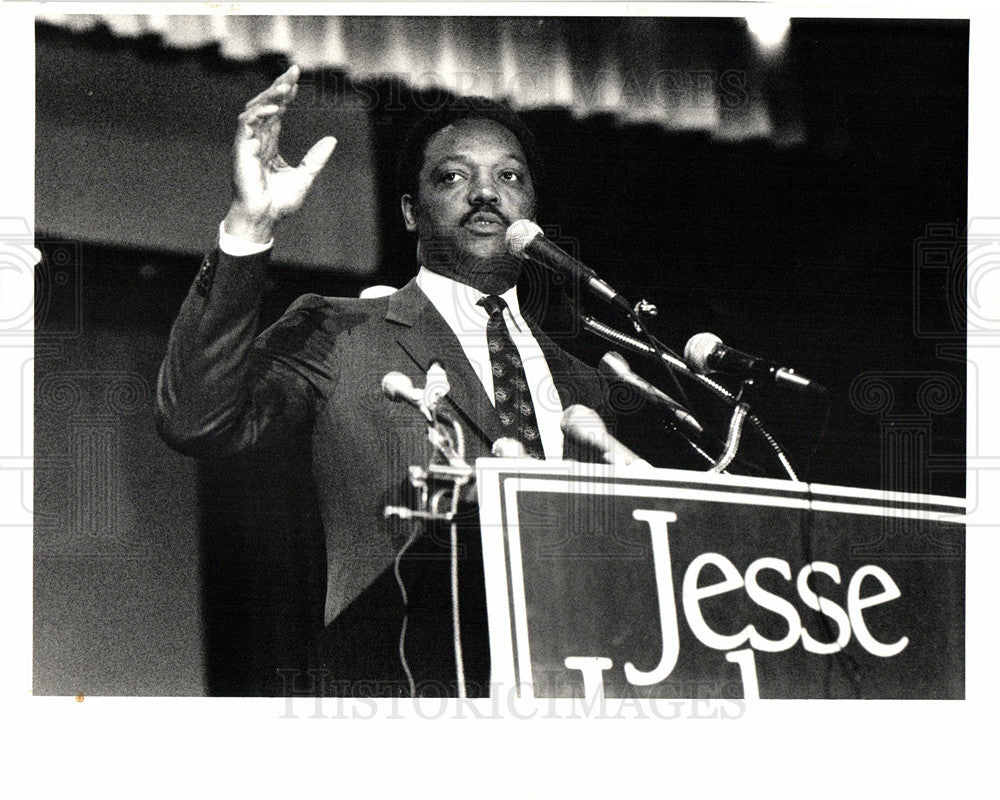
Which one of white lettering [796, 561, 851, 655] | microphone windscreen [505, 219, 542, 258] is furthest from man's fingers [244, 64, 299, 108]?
white lettering [796, 561, 851, 655]

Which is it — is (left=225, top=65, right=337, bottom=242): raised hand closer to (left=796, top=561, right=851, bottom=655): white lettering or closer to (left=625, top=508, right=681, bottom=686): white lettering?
(left=625, top=508, right=681, bottom=686): white lettering

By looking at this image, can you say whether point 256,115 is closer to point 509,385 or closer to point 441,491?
point 509,385

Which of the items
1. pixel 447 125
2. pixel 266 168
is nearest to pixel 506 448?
pixel 447 125

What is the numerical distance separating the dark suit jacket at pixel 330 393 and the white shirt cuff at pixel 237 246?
0.06 feet

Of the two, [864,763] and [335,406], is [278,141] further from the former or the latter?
[864,763]

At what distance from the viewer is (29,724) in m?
2.61

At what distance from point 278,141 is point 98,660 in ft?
4.91

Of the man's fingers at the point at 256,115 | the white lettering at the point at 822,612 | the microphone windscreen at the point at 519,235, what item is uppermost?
the man's fingers at the point at 256,115

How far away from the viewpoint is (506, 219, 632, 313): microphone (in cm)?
264

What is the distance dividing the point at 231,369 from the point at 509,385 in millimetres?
742


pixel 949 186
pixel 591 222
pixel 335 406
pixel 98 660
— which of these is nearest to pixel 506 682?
pixel 335 406

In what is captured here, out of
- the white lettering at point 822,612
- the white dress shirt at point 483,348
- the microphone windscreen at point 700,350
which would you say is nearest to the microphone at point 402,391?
the white dress shirt at point 483,348

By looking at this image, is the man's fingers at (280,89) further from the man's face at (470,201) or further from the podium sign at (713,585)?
the podium sign at (713,585)

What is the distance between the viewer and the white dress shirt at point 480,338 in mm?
2617
